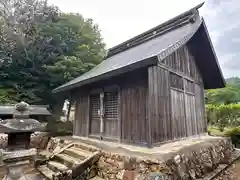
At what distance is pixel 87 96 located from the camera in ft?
24.1

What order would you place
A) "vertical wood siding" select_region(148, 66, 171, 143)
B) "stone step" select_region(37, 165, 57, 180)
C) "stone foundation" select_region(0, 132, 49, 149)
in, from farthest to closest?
"stone foundation" select_region(0, 132, 49, 149)
"vertical wood siding" select_region(148, 66, 171, 143)
"stone step" select_region(37, 165, 57, 180)

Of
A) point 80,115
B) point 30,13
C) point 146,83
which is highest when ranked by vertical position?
point 30,13

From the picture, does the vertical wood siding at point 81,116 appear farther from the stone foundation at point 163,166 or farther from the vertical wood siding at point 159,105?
the vertical wood siding at point 159,105

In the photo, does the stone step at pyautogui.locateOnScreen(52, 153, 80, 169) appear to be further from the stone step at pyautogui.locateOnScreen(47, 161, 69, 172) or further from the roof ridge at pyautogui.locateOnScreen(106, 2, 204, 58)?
the roof ridge at pyautogui.locateOnScreen(106, 2, 204, 58)

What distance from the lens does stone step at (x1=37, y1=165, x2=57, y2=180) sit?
4.32 m

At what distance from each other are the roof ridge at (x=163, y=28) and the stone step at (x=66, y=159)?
6.87 m

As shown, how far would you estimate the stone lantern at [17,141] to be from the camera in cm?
313

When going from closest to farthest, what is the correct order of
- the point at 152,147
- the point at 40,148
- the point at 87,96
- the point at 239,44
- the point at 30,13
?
1. the point at 152,147
2. the point at 87,96
3. the point at 40,148
4. the point at 30,13
5. the point at 239,44

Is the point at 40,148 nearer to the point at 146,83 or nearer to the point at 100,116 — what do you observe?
the point at 100,116

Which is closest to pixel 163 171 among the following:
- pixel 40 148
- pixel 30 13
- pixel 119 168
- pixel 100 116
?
pixel 119 168

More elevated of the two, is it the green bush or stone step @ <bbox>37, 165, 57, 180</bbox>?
the green bush

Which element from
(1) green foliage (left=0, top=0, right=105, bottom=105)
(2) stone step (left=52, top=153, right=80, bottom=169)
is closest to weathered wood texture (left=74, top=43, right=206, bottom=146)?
(2) stone step (left=52, top=153, right=80, bottom=169)

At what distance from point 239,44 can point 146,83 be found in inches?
1483

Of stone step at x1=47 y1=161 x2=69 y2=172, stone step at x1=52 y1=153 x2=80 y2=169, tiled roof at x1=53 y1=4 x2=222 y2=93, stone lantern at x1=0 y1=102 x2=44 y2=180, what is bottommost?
stone step at x1=47 y1=161 x2=69 y2=172
